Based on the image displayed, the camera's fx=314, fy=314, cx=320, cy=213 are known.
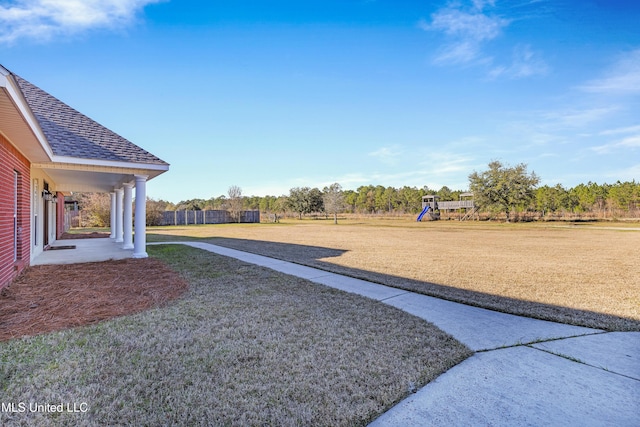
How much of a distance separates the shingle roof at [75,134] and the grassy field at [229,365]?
6.19 m

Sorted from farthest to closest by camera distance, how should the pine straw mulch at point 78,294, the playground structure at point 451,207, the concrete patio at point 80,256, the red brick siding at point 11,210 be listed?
the playground structure at point 451,207
the concrete patio at point 80,256
the red brick siding at point 11,210
the pine straw mulch at point 78,294

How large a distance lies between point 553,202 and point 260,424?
56276mm

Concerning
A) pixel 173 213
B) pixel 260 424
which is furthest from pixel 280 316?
pixel 173 213

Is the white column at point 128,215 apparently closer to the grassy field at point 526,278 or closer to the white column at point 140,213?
the white column at point 140,213

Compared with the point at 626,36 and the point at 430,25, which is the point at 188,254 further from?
the point at 626,36

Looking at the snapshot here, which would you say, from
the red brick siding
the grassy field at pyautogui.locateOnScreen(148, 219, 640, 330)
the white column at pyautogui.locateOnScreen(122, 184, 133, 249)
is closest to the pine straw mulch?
the red brick siding

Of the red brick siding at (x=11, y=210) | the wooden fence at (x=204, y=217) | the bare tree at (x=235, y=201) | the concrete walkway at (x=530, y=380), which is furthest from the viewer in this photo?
the bare tree at (x=235, y=201)

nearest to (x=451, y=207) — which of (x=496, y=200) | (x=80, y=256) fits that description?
(x=496, y=200)

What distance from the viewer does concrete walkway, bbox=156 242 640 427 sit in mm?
2148

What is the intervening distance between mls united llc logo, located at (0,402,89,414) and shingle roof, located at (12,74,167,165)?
7527 millimetres

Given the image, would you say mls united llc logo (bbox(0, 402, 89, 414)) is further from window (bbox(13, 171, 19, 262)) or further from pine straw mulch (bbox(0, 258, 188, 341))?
window (bbox(13, 171, 19, 262))

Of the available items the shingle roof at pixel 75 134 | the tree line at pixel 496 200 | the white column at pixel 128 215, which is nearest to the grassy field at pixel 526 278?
the white column at pixel 128 215

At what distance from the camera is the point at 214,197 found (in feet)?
225

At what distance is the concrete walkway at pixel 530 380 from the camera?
2148 mm
